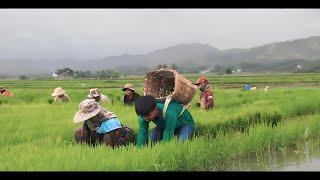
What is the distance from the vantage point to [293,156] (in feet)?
17.5

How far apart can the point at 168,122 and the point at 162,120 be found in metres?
0.13

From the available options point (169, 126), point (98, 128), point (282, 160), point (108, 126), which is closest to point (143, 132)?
point (169, 126)

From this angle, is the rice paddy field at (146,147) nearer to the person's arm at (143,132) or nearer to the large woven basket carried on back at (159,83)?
the person's arm at (143,132)

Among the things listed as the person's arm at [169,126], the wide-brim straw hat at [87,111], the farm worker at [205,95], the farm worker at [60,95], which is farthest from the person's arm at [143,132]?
the farm worker at [60,95]

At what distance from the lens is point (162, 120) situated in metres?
5.02

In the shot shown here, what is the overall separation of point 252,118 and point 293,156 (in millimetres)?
1914

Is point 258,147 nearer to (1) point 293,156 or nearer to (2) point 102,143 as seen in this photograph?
(1) point 293,156

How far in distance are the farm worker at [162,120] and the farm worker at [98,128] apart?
0.25m

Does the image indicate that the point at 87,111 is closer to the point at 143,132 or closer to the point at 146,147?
the point at 143,132

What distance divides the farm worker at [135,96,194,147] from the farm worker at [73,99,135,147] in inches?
9.9

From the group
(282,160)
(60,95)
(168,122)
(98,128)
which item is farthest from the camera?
(60,95)

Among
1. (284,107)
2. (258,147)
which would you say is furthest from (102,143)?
(284,107)

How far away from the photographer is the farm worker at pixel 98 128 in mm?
5145

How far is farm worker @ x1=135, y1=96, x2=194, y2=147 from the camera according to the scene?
4.72 metres
